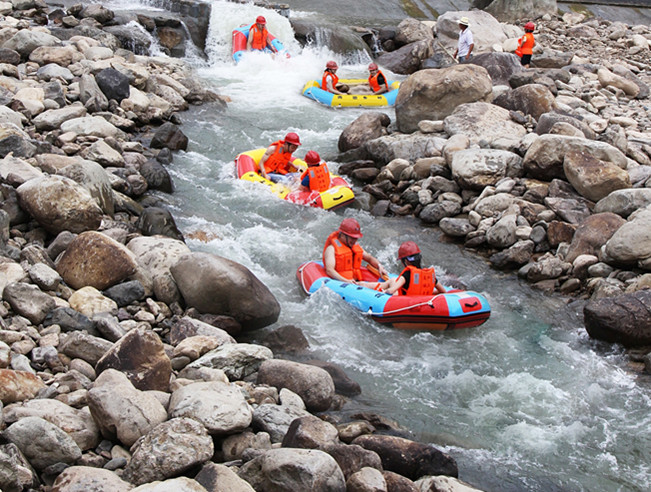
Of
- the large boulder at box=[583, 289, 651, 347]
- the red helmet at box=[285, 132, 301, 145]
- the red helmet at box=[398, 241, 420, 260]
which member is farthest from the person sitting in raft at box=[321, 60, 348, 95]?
the large boulder at box=[583, 289, 651, 347]

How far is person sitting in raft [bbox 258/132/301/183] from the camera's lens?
11.1 meters

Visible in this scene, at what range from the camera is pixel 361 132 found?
41.2ft

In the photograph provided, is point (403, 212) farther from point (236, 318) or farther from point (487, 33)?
point (487, 33)

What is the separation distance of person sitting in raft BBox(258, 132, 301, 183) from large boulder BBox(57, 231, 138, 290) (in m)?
4.68

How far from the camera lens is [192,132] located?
41.9ft

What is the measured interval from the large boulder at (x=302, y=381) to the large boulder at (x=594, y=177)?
566 centimetres

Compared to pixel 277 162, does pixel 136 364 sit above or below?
above

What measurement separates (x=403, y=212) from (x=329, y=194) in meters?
1.19

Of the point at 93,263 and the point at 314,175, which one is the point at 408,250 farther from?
the point at 93,263

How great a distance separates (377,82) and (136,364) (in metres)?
11.9

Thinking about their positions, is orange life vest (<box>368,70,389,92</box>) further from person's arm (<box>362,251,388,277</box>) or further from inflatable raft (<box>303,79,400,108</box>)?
person's arm (<box>362,251,388,277</box>)

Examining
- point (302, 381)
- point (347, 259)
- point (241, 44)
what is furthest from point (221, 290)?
point (241, 44)

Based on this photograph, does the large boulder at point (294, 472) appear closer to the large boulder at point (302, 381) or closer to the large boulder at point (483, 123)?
the large boulder at point (302, 381)

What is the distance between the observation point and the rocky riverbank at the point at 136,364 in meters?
3.96
